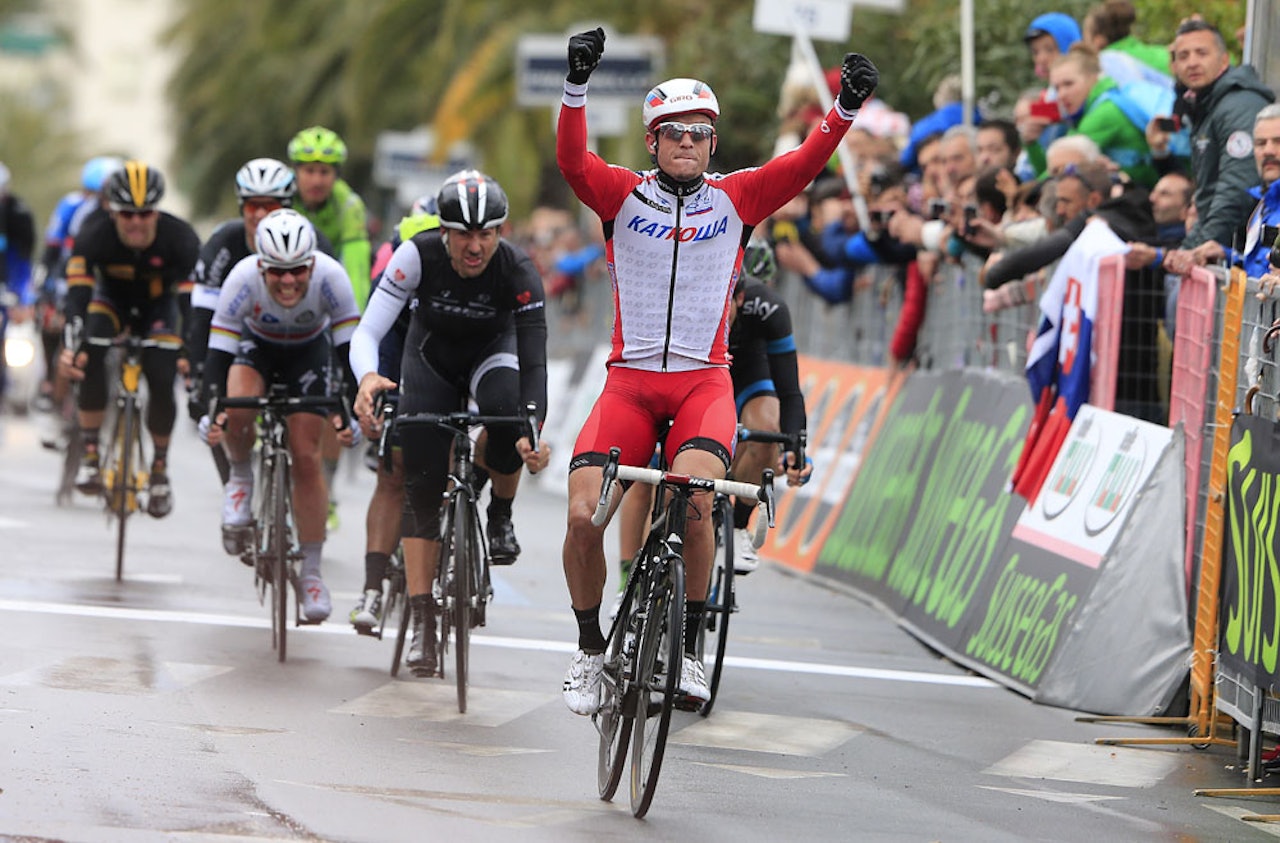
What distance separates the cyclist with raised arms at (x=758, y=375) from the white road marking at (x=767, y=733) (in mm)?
843

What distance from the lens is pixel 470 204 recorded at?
10.1 meters

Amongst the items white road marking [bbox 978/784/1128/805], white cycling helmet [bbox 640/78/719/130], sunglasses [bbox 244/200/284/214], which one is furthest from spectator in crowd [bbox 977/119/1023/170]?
white road marking [bbox 978/784/1128/805]

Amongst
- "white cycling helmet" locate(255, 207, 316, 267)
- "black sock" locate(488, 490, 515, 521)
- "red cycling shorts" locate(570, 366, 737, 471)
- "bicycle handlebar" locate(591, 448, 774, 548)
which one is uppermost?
"white cycling helmet" locate(255, 207, 316, 267)

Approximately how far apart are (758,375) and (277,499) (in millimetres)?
2348

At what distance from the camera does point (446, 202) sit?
32.9 ft

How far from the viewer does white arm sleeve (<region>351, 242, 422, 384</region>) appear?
10320mm

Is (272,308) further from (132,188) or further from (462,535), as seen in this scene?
(132,188)

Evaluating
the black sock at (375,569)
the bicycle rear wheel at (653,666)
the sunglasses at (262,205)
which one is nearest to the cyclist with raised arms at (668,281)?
Result: the bicycle rear wheel at (653,666)

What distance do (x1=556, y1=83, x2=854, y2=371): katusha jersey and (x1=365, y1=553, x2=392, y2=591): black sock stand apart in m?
2.89

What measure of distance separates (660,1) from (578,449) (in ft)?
73.8

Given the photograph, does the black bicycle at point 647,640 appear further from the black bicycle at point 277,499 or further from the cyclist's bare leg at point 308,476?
the cyclist's bare leg at point 308,476

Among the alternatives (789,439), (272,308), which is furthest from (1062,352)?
(272,308)

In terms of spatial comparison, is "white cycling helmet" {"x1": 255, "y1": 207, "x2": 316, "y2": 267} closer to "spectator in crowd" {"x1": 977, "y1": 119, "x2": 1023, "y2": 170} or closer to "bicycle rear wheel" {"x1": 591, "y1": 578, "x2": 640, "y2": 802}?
"bicycle rear wheel" {"x1": 591, "y1": 578, "x2": 640, "y2": 802}

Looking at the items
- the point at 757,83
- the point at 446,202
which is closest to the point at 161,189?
the point at 446,202
